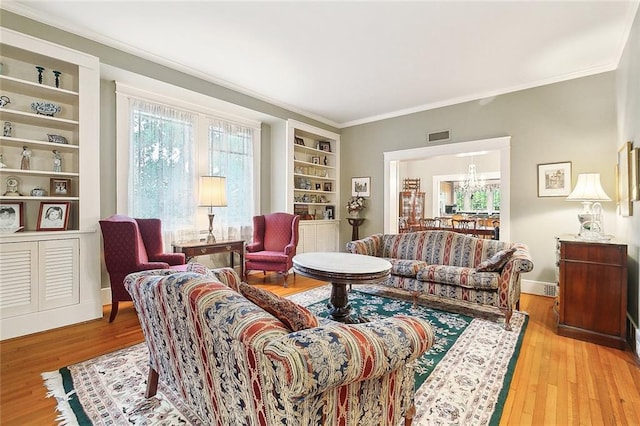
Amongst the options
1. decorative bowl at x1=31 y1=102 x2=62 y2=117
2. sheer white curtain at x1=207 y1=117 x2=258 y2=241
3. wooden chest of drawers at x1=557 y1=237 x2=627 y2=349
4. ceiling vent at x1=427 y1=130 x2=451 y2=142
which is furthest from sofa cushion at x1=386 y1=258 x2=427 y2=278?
decorative bowl at x1=31 y1=102 x2=62 y2=117

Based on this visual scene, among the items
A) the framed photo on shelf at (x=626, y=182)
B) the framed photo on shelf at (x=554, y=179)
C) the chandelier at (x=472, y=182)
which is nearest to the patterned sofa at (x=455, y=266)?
the framed photo on shelf at (x=626, y=182)

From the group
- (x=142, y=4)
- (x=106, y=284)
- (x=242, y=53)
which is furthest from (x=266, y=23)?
(x=106, y=284)

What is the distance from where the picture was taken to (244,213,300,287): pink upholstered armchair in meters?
4.42

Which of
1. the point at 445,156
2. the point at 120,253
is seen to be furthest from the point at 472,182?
the point at 120,253

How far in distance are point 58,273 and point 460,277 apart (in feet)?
13.0

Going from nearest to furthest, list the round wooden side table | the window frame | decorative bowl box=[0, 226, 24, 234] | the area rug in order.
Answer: the area rug, the round wooden side table, decorative bowl box=[0, 226, 24, 234], the window frame

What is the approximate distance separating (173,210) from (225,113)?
1.71 metres

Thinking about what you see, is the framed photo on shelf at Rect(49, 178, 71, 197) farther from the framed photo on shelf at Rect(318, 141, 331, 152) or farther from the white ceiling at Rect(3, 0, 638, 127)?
the framed photo on shelf at Rect(318, 141, 331, 152)

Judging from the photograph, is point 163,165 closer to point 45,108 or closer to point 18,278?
point 45,108

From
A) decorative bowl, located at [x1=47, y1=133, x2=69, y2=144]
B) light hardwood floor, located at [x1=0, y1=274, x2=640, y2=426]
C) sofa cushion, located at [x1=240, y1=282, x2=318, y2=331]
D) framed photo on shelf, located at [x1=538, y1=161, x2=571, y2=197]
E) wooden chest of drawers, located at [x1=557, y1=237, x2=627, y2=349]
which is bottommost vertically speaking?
light hardwood floor, located at [x1=0, y1=274, x2=640, y2=426]

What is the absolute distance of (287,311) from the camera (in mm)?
1110

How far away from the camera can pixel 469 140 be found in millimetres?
4727

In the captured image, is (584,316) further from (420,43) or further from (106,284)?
(106,284)

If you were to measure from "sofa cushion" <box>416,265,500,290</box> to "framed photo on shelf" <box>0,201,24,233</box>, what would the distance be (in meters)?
4.05
